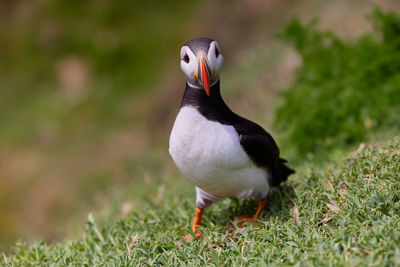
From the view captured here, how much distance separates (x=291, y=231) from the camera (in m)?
2.57

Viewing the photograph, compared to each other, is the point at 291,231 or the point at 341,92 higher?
the point at 341,92

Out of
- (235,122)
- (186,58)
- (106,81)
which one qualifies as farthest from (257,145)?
(106,81)

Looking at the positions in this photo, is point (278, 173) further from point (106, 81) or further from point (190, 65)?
point (106, 81)

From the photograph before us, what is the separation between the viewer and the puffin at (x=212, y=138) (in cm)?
275

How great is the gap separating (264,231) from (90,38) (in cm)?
1115

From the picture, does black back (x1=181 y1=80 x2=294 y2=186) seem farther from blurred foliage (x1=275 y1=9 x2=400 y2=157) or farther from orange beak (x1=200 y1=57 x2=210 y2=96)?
blurred foliage (x1=275 y1=9 x2=400 y2=157)

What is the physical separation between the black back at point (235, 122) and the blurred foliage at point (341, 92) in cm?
164

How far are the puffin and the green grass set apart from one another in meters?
0.29

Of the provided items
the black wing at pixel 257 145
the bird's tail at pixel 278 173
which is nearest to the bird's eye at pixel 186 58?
the black wing at pixel 257 145

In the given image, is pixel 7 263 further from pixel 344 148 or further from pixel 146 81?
pixel 146 81

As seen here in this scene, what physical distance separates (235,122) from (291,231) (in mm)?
774

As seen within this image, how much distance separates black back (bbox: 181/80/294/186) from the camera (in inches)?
113

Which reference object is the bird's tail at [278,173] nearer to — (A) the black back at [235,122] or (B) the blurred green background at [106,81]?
(A) the black back at [235,122]

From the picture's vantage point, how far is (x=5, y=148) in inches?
412
